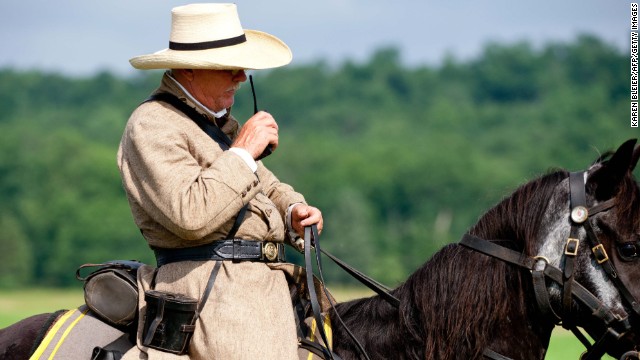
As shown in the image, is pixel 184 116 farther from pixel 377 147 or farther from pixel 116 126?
pixel 116 126

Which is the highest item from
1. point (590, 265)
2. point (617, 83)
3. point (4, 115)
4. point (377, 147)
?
point (590, 265)

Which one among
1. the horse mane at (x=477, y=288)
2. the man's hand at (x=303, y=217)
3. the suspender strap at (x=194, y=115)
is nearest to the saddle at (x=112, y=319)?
the man's hand at (x=303, y=217)

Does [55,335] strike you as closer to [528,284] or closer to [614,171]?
[528,284]

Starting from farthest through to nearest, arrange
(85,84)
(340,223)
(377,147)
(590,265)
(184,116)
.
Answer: (85,84), (377,147), (340,223), (184,116), (590,265)

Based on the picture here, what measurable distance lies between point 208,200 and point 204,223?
0.40 ft

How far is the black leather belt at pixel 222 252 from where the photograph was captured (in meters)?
5.74

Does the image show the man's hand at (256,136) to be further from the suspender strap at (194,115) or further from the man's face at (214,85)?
the man's face at (214,85)

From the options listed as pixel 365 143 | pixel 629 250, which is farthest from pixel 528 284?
pixel 365 143

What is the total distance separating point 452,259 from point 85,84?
6034 inches

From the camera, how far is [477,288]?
5.76 m

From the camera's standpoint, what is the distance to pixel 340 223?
7806cm

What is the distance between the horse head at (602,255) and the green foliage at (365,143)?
618mm

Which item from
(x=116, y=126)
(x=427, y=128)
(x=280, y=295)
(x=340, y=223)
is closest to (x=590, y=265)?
(x=280, y=295)

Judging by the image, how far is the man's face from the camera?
237 inches
